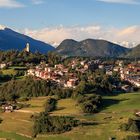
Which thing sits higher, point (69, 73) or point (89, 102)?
point (69, 73)

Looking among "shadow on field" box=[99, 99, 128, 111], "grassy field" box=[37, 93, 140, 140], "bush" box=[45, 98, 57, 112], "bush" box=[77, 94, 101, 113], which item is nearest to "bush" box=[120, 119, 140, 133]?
"grassy field" box=[37, 93, 140, 140]

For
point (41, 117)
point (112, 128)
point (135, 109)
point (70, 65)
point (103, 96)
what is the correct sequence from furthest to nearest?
point (70, 65), point (103, 96), point (135, 109), point (41, 117), point (112, 128)

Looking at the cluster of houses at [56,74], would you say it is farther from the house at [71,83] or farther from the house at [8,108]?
the house at [8,108]

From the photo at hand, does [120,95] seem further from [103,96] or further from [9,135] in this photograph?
[9,135]

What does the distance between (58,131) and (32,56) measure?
1736 inches

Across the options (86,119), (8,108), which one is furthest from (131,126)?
(8,108)

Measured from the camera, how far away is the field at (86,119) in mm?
48812

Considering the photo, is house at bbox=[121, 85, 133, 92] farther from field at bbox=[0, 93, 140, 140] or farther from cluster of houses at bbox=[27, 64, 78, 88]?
field at bbox=[0, 93, 140, 140]

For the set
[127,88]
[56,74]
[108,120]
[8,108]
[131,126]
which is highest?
[56,74]

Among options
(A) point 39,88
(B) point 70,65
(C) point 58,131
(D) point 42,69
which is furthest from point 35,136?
(B) point 70,65

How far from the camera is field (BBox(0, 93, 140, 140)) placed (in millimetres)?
48812

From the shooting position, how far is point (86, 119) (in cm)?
5400

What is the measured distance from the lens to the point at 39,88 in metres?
66.2

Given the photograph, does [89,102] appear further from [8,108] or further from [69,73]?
[69,73]
